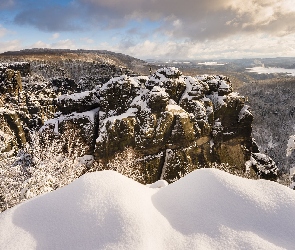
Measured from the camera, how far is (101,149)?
98.6 feet

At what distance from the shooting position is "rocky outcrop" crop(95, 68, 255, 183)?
31.0 metres

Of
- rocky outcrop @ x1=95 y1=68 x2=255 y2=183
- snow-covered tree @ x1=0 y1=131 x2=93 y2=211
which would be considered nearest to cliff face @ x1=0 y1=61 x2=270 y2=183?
rocky outcrop @ x1=95 y1=68 x2=255 y2=183

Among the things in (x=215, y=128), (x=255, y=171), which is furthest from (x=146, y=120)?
(x=255, y=171)

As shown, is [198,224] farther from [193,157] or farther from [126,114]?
[193,157]

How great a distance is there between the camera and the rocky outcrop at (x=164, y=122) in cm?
3097

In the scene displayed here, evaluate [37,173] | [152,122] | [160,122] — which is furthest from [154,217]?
[160,122]

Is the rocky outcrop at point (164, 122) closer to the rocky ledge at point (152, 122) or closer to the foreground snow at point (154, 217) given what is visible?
the rocky ledge at point (152, 122)

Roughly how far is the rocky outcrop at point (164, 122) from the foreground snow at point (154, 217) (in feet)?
75.9

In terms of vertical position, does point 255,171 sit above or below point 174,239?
below

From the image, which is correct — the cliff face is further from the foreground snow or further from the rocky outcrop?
the foreground snow

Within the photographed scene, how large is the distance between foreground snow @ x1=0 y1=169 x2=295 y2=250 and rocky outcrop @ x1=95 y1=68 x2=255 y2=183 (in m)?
23.1

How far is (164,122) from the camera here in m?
32.4

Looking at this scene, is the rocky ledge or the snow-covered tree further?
the rocky ledge

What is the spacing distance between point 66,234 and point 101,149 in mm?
24377
